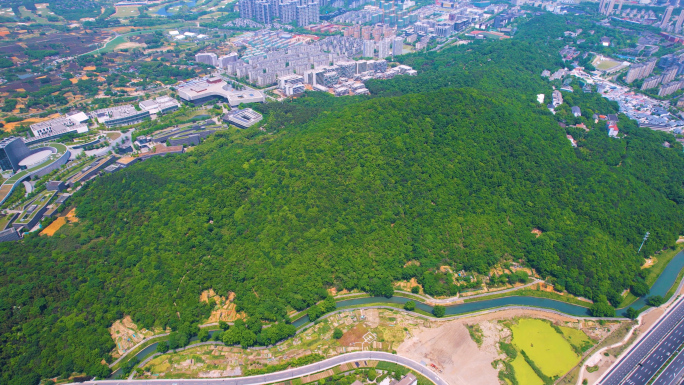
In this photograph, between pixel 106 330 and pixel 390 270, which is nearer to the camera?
pixel 106 330

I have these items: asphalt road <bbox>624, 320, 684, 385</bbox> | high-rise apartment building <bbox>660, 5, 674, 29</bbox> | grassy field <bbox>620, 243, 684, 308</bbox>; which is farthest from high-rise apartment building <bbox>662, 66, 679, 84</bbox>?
asphalt road <bbox>624, 320, 684, 385</bbox>

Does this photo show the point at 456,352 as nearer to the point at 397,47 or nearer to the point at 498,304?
the point at 498,304

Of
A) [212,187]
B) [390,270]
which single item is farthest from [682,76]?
[212,187]

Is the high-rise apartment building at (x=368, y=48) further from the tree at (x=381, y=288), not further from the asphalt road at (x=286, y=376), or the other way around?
the asphalt road at (x=286, y=376)

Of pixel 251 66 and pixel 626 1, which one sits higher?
pixel 626 1

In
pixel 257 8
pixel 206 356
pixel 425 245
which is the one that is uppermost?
pixel 257 8

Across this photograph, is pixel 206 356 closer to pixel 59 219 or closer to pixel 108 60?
pixel 59 219
